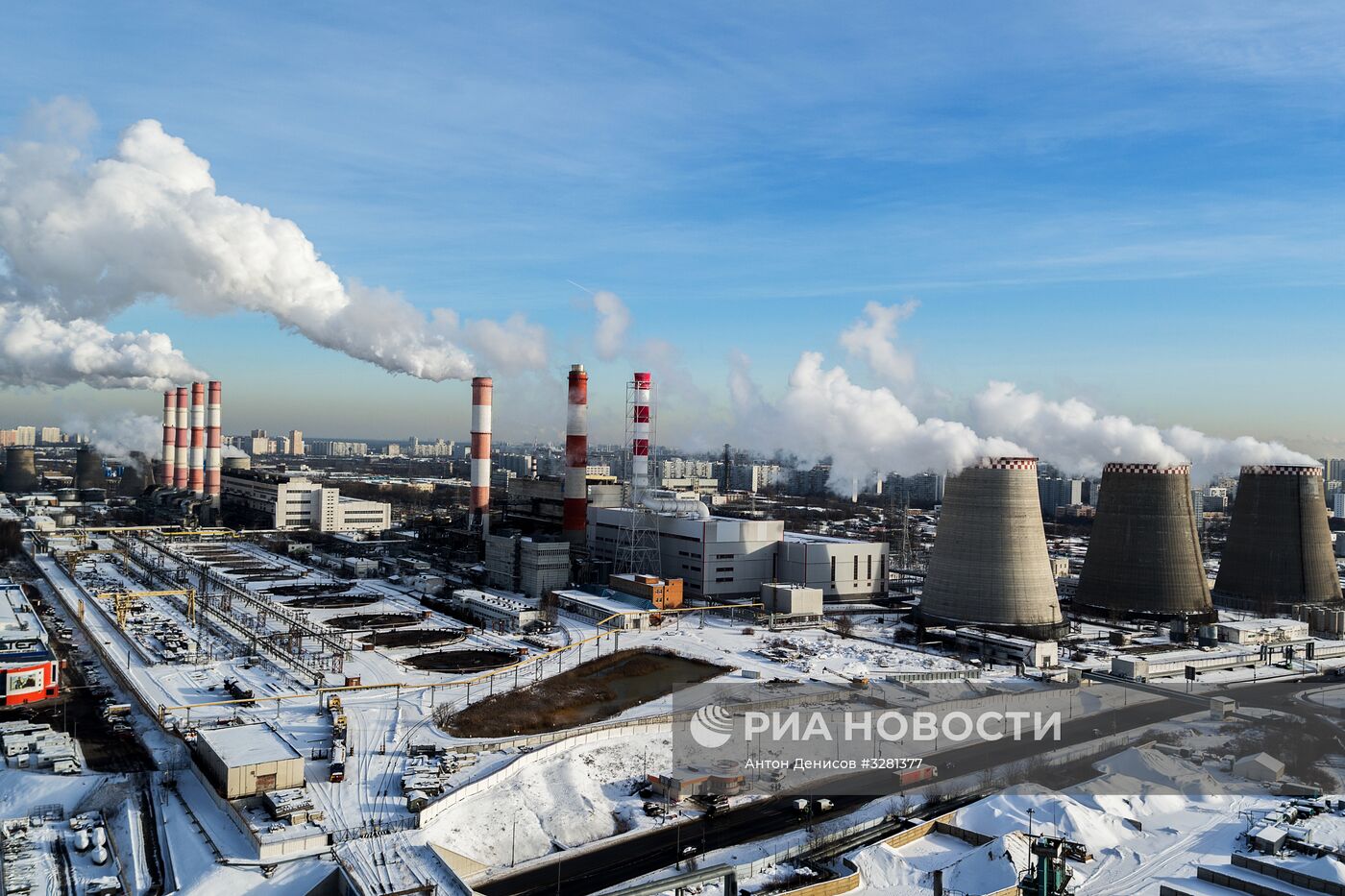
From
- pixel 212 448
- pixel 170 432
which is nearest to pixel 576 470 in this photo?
pixel 212 448

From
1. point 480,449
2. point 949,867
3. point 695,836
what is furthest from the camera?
point 480,449

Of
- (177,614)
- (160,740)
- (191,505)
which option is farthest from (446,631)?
(191,505)

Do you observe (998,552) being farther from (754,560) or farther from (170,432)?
(170,432)

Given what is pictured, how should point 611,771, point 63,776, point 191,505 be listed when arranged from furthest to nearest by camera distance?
point 191,505, point 611,771, point 63,776

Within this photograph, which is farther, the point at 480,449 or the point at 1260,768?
the point at 480,449

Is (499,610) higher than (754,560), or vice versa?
(754,560)

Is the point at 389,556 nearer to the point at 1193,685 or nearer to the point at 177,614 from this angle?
the point at 177,614
